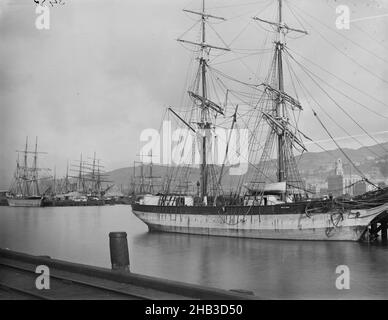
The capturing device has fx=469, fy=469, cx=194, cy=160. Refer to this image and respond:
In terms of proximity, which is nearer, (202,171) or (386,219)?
(386,219)

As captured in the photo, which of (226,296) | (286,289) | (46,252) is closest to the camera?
(226,296)

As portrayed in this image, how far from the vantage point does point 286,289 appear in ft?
48.4

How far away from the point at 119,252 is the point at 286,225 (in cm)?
2185

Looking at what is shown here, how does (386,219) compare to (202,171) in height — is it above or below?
below

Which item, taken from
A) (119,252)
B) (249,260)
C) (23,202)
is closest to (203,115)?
(249,260)

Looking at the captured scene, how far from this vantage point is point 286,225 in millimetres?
30219

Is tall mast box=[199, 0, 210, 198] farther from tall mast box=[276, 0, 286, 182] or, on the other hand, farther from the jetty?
the jetty

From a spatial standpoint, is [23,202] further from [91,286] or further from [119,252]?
[91,286]
